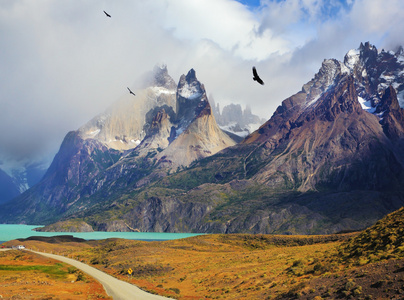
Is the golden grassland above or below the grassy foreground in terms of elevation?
below

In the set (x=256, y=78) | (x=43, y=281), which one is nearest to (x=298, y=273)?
(x=256, y=78)

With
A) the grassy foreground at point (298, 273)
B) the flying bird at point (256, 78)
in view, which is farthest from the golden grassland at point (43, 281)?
the flying bird at point (256, 78)

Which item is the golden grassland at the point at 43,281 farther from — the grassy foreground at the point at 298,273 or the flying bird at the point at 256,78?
the flying bird at the point at 256,78

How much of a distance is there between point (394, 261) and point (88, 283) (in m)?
57.0

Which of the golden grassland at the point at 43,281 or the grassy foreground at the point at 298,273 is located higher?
the grassy foreground at the point at 298,273

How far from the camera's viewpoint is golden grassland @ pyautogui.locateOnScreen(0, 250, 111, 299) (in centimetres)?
6525

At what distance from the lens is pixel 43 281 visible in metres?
84.6

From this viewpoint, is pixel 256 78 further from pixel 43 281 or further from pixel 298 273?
pixel 43 281

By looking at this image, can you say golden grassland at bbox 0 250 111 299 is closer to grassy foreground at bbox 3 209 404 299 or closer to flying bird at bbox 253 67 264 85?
grassy foreground at bbox 3 209 404 299

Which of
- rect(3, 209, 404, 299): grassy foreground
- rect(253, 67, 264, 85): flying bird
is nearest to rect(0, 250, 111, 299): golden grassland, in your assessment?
rect(3, 209, 404, 299): grassy foreground

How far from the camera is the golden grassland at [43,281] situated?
6525 centimetres

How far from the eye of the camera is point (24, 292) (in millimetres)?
67188

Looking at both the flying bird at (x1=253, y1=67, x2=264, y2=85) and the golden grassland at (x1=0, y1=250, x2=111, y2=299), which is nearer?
the flying bird at (x1=253, y1=67, x2=264, y2=85)

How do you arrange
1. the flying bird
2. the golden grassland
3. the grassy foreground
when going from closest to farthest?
the flying bird → the grassy foreground → the golden grassland
